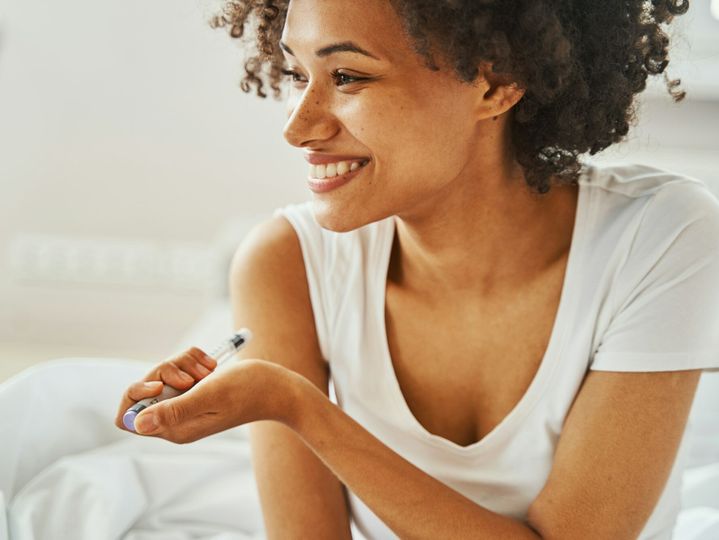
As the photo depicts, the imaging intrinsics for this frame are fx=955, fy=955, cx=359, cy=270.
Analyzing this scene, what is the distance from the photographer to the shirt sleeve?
116cm

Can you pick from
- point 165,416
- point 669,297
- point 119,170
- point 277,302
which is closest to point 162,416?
point 165,416

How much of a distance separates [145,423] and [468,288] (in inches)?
22.1

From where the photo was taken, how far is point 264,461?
4.20 feet

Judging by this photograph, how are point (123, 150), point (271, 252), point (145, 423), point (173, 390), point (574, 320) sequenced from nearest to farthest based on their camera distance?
point (145, 423) → point (173, 390) → point (574, 320) → point (271, 252) → point (123, 150)

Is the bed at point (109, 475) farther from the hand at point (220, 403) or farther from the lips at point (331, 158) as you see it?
the lips at point (331, 158)

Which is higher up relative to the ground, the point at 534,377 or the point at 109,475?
the point at 534,377

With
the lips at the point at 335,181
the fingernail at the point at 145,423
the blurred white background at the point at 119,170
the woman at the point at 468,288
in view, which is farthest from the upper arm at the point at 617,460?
the blurred white background at the point at 119,170

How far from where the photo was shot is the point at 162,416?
91cm

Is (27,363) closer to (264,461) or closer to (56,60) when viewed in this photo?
(56,60)

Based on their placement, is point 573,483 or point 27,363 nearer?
point 573,483

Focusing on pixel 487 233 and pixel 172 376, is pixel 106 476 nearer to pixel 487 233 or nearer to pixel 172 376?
pixel 172 376

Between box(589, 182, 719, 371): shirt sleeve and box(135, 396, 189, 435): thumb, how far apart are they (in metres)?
0.54

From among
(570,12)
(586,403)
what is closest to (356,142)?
(570,12)

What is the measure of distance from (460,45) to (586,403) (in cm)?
46
